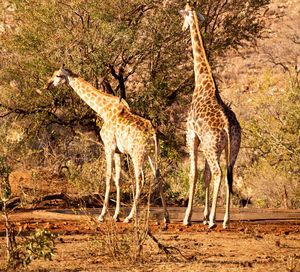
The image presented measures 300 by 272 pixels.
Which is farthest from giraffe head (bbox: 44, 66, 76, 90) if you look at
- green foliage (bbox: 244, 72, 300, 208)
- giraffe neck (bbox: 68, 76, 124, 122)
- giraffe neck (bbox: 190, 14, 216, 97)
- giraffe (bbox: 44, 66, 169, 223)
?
green foliage (bbox: 244, 72, 300, 208)

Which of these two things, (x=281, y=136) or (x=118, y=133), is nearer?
(x=118, y=133)

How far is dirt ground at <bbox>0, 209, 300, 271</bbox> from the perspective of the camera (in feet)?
16.8

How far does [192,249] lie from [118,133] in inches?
127

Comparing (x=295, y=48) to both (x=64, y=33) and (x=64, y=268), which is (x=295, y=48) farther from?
(x=64, y=268)

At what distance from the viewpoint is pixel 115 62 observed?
13.0m

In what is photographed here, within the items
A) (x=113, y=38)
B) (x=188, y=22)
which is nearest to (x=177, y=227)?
(x=188, y=22)

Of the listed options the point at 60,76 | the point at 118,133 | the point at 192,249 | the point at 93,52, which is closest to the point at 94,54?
the point at 93,52

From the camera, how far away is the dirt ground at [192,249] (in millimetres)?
5105

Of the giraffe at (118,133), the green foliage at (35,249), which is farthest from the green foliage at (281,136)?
the green foliage at (35,249)

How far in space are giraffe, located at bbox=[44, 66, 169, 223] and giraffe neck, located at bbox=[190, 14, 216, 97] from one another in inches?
45.8

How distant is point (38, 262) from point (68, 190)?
26.7 ft

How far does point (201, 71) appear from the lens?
8.51 metres

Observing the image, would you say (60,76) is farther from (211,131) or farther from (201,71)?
(211,131)

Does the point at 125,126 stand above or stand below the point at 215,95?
below
